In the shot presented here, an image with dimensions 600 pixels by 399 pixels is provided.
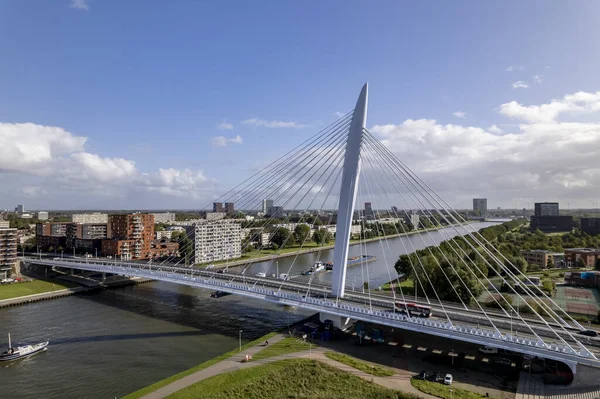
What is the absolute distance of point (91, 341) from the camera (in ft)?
59.7

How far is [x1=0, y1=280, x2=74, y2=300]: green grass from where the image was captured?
27197 millimetres

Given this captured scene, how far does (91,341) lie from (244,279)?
981 centimetres

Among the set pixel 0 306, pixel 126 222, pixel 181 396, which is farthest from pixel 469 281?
pixel 126 222

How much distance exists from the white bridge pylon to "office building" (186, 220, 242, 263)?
3035cm

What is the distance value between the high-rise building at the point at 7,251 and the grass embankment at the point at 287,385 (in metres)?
30.7

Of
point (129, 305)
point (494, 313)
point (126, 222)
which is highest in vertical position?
point (126, 222)

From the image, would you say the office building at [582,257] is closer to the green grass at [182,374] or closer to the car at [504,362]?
the car at [504,362]

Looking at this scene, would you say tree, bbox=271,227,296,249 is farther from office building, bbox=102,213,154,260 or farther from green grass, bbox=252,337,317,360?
green grass, bbox=252,337,317,360

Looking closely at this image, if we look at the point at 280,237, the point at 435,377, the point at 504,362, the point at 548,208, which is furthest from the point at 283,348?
the point at 548,208

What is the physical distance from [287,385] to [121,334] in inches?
451

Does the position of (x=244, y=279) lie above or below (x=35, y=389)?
above

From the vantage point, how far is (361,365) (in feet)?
46.6

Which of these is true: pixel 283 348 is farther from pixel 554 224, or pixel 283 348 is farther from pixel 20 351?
pixel 554 224

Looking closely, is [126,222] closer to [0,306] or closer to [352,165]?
[0,306]
